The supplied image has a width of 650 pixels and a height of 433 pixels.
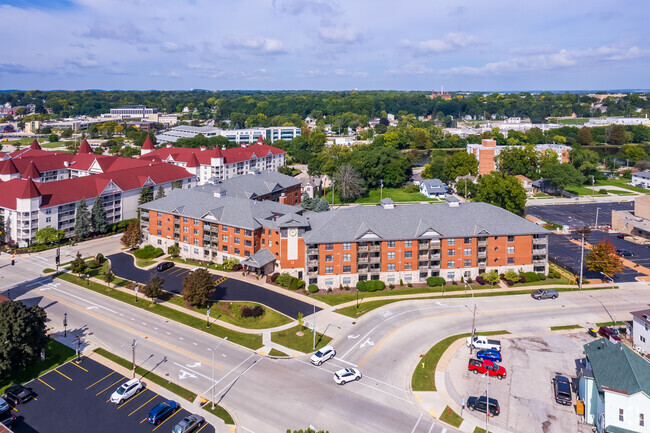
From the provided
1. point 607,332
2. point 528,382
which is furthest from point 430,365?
point 607,332

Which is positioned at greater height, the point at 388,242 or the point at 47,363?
the point at 388,242

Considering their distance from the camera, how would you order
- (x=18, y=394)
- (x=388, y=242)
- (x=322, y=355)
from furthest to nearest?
1. (x=388, y=242)
2. (x=322, y=355)
3. (x=18, y=394)

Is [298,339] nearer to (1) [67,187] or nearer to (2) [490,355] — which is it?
(2) [490,355]

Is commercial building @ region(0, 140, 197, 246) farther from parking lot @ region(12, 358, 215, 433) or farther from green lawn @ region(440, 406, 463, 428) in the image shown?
green lawn @ region(440, 406, 463, 428)

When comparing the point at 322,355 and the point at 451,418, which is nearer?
the point at 451,418

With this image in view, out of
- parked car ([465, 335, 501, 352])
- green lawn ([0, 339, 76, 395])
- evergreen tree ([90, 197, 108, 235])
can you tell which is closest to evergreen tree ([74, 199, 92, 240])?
evergreen tree ([90, 197, 108, 235])
